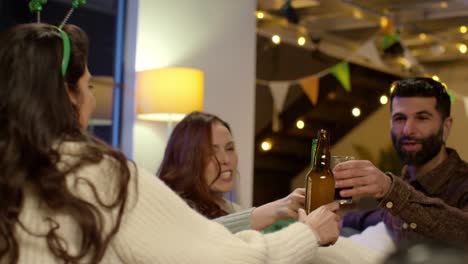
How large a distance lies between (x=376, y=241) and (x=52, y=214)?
1.60 meters

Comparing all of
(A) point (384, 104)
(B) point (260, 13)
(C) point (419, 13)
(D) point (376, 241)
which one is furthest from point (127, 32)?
(A) point (384, 104)

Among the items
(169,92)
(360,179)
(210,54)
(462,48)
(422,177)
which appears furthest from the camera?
(462,48)

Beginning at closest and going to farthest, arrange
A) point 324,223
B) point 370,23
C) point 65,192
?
1. point 65,192
2. point 324,223
3. point 370,23

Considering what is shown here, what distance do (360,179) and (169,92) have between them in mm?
2268

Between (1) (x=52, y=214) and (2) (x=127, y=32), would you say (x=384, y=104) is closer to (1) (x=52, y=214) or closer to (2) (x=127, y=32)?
(2) (x=127, y=32)

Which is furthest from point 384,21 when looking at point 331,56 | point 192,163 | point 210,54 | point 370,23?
point 192,163

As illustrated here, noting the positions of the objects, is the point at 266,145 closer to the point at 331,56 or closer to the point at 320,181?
the point at 331,56

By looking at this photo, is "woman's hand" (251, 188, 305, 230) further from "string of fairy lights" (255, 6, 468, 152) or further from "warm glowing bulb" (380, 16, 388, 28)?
"warm glowing bulb" (380, 16, 388, 28)

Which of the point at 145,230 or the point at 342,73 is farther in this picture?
the point at 342,73

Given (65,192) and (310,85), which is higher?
(310,85)

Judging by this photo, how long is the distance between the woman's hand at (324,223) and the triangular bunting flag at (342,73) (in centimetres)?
470

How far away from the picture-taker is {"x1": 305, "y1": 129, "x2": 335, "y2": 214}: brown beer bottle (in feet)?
5.93

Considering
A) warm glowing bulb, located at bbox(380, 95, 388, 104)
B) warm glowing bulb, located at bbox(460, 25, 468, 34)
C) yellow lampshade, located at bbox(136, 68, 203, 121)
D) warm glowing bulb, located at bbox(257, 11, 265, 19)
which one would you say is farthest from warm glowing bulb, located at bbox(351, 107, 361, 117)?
yellow lampshade, located at bbox(136, 68, 203, 121)

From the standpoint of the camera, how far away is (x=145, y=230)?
4.80 ft
